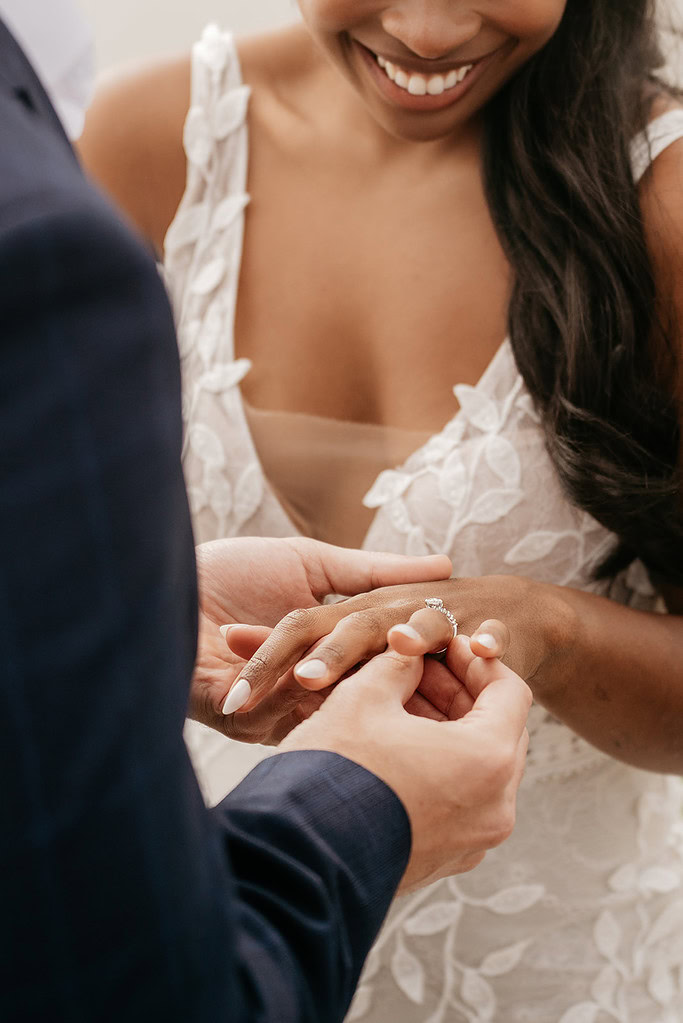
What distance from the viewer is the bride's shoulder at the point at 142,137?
1.27m

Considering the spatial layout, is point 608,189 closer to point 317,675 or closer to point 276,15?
point 317,675

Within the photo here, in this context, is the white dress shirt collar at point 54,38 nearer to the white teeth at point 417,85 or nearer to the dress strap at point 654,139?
the white teeth at point 417,85

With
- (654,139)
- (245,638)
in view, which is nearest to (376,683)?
(245,638)

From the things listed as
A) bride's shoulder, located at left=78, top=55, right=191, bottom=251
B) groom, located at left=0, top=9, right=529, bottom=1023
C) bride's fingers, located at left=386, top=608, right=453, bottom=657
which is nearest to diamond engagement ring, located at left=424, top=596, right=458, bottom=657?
bride's fingers, located at left=386, top=608, right=453, bottom=657

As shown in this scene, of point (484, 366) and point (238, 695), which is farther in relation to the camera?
point (484, 366)

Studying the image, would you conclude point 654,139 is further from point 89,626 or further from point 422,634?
point 89,626

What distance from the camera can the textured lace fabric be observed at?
3.50ft

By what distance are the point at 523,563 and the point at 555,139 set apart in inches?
17.1

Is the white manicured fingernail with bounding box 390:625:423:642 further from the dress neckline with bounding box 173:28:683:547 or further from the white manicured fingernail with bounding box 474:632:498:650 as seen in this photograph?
the dress neckline with bounding box 173:28:683:547

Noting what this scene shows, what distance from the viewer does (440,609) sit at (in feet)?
2.66

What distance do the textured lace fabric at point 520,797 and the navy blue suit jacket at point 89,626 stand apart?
2.40 feet

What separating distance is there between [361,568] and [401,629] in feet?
0.69

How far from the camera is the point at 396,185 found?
1210 millimetres

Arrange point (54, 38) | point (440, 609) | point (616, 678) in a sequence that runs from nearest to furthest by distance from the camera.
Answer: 1. point (54, 38)
2. point (440, 609)
3. point (616, 678)
